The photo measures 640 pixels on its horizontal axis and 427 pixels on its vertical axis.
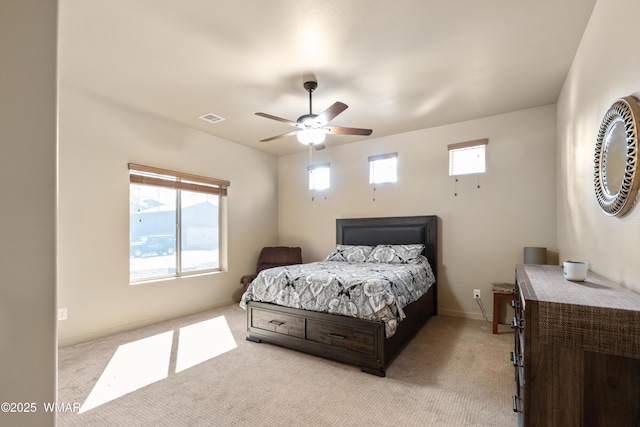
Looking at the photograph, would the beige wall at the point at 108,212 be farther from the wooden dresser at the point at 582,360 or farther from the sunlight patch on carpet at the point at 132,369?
the wooden dresser at the point at 582,360

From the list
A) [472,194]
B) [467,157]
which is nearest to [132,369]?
[472,194]

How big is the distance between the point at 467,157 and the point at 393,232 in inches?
58.5

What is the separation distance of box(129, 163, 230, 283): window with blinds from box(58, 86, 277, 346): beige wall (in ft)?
0.47

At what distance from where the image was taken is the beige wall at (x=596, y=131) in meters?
1.51

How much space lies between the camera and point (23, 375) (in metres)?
0.73

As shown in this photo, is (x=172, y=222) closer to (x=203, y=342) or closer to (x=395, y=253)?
(x=203, y=342)

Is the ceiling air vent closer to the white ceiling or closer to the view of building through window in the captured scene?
the white ceiling

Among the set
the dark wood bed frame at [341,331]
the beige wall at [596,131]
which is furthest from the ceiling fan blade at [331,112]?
the dark wood bed frame at [341,331]

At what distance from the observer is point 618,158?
1601 mm

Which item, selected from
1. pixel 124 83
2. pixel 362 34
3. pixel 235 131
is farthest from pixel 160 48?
pixel 235 131

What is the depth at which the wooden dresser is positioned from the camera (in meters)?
1.09

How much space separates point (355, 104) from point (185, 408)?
339cm

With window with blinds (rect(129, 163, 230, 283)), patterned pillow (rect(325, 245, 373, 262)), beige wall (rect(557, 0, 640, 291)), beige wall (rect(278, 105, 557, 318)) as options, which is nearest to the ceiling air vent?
window with blinds (rect(129, 163, 230, 283))

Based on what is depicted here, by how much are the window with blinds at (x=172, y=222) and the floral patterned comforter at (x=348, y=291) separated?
1.57m
